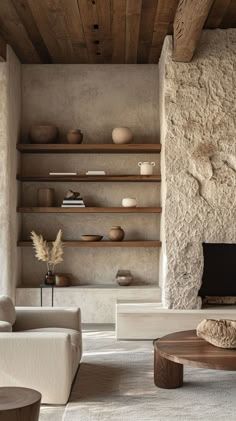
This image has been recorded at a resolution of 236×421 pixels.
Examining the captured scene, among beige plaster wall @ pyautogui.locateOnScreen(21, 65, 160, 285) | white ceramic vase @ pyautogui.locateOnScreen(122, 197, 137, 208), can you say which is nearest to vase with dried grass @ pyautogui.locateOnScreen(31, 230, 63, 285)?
beige plaster wall @ pyautogui.locateOnScreen(21, 65, 160, 285)

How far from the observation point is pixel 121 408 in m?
3.87

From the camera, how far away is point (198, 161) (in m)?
6.17

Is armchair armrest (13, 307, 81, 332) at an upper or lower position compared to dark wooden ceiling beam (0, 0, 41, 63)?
lower

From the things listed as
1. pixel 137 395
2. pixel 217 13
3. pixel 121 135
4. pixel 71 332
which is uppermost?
pixel 217 13

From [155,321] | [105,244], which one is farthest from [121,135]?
[155,321]

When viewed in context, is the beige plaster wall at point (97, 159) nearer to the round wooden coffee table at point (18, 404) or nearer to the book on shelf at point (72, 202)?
the book on shelf at point (72, 202)

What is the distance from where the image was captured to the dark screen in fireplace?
6.29 m

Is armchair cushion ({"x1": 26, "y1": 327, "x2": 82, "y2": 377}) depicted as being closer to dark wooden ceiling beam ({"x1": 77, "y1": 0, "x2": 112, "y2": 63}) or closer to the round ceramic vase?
the round ceramic vase

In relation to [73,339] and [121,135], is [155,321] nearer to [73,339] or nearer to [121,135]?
[73,339]

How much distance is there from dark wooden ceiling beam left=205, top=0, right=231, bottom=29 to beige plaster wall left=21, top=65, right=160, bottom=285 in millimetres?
1385

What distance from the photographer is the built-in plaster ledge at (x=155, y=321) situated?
5996 mm

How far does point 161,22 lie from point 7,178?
2.33 m

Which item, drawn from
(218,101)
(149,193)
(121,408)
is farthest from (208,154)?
(121,408)

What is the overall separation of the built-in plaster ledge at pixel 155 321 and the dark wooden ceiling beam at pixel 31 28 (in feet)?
9.59
